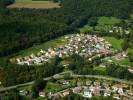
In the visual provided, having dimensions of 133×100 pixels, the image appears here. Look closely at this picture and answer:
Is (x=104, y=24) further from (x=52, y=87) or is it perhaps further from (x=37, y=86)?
(x=37, y=86)

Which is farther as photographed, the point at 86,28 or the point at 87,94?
the point at 86,28

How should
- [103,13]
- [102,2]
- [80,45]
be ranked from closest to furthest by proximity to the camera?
1. [80,45]
2. [103,13]
3. [102,2]

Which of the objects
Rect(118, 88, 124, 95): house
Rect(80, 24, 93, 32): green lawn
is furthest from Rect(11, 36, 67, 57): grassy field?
Rect(118, 88, 124, 95): house

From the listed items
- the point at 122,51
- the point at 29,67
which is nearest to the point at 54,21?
the point at 122,51

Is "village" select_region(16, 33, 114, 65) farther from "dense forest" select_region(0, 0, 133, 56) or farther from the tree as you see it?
the tree

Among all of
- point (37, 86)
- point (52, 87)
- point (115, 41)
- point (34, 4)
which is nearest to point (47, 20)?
point (34, 4)

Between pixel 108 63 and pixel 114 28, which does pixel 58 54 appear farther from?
pixel 114 28
